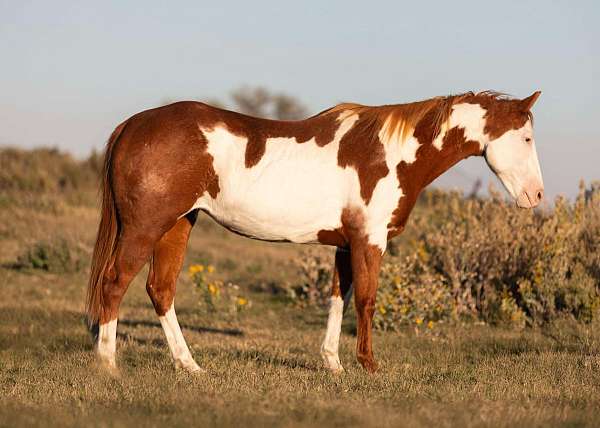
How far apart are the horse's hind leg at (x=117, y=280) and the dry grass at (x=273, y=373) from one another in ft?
0.62

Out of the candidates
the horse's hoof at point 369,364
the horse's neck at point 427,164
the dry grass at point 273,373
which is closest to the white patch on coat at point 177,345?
the dry grass at point 273,373

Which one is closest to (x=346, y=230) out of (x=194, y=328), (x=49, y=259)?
(x=194, y=328)

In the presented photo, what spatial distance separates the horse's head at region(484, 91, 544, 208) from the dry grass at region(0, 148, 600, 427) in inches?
58.8

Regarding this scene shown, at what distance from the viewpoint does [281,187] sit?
22.1ft

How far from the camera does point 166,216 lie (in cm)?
673

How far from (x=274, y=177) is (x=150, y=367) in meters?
1.92

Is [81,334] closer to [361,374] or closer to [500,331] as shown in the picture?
[361,374]

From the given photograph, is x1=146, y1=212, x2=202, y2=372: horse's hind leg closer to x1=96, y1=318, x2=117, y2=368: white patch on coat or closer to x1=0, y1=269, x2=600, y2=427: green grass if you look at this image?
x1=0, y1=269, x2=600, y2=427: green grass

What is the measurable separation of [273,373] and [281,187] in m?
1.50

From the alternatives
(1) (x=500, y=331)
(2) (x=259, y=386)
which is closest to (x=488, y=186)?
(1) (x=500, y=331)

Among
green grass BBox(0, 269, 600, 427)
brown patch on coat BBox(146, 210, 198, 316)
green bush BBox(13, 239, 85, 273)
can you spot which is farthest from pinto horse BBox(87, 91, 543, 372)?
green bush BBox(13, 239, 85, 273)

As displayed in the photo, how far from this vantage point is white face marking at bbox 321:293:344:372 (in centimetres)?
706

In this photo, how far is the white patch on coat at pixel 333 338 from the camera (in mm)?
7059

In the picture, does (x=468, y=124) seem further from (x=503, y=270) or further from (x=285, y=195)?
(x=503, y=270)
